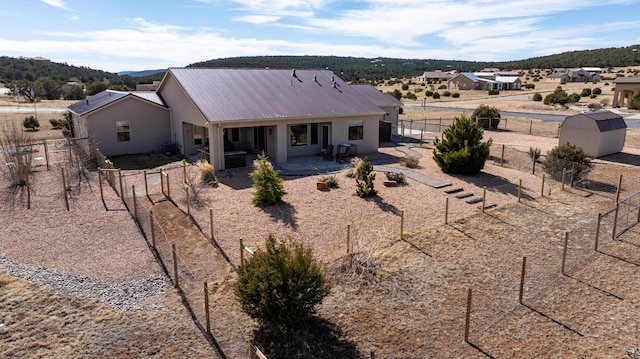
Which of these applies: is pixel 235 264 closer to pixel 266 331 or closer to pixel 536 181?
pixel 266 331

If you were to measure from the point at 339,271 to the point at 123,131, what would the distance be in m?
19.9

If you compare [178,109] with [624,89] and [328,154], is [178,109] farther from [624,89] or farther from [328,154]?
[624,89]

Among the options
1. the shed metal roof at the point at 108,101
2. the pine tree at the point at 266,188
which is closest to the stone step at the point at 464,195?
the pine tree at the point at 266,188

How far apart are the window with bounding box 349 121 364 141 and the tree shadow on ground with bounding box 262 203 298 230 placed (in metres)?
10.7

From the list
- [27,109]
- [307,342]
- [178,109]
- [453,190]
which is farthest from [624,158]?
[27,109]

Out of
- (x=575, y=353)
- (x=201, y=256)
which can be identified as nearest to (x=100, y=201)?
(x=201, y=256)

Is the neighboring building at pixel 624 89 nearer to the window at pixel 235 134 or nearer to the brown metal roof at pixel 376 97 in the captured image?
the brown metal roof at pixel 376 97

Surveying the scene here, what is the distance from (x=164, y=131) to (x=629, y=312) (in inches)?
982

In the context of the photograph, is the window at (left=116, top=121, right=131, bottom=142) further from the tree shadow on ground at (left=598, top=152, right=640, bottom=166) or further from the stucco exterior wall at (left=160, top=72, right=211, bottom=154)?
the tree shadow on ground at (left=598, top=152, right=640, bottom=166)

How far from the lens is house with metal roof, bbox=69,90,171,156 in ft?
85.9

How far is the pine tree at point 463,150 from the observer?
72.2 feet

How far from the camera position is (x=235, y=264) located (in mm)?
12750

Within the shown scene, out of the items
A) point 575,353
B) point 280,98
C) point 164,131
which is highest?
point 280,98

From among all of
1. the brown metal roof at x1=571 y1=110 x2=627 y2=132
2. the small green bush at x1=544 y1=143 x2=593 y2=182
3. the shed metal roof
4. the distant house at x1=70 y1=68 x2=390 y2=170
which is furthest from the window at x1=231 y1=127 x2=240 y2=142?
the brown metal roof at x1=571 y1=110 x2=627 y2=132
